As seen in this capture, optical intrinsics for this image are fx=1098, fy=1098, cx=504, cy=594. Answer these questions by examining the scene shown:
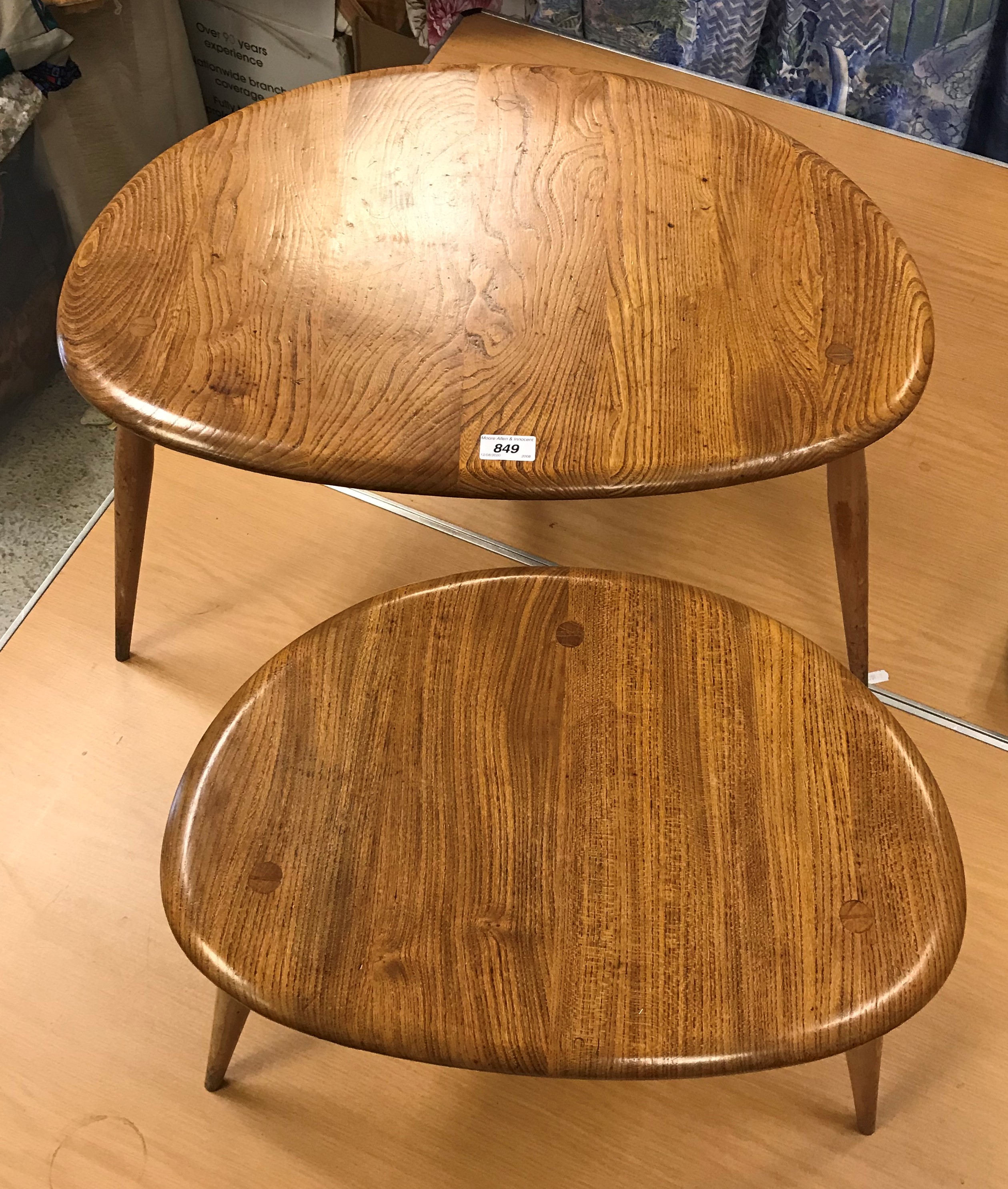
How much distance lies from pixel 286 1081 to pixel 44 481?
1.02m

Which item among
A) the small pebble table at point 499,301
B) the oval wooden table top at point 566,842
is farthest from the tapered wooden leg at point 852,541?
the oval wooden table top at point 566,842

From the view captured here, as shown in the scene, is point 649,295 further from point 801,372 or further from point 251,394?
point 251,394

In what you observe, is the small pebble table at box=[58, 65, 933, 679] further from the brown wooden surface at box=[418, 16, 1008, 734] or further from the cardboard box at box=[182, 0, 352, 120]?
the cardboard box at box=[182, 0, 352, 120]

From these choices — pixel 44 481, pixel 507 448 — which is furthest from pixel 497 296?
pixel 44 481

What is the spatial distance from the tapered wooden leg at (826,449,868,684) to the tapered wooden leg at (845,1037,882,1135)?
317 mm

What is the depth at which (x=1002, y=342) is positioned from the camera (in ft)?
4.28

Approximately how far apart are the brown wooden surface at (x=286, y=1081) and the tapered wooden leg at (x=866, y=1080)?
0.03 meters

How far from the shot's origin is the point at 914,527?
1190 millimetres

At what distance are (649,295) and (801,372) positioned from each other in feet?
0.46

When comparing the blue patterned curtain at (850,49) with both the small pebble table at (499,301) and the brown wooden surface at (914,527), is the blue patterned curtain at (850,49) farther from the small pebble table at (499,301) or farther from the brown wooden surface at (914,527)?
the small pebble table at (499,301)

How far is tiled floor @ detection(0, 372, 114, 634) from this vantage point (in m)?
1.55

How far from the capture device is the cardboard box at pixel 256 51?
169cm

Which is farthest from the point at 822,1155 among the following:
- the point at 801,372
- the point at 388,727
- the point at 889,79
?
the point at 889,79

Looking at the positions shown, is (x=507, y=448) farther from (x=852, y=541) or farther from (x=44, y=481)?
(x=44, y=481)
